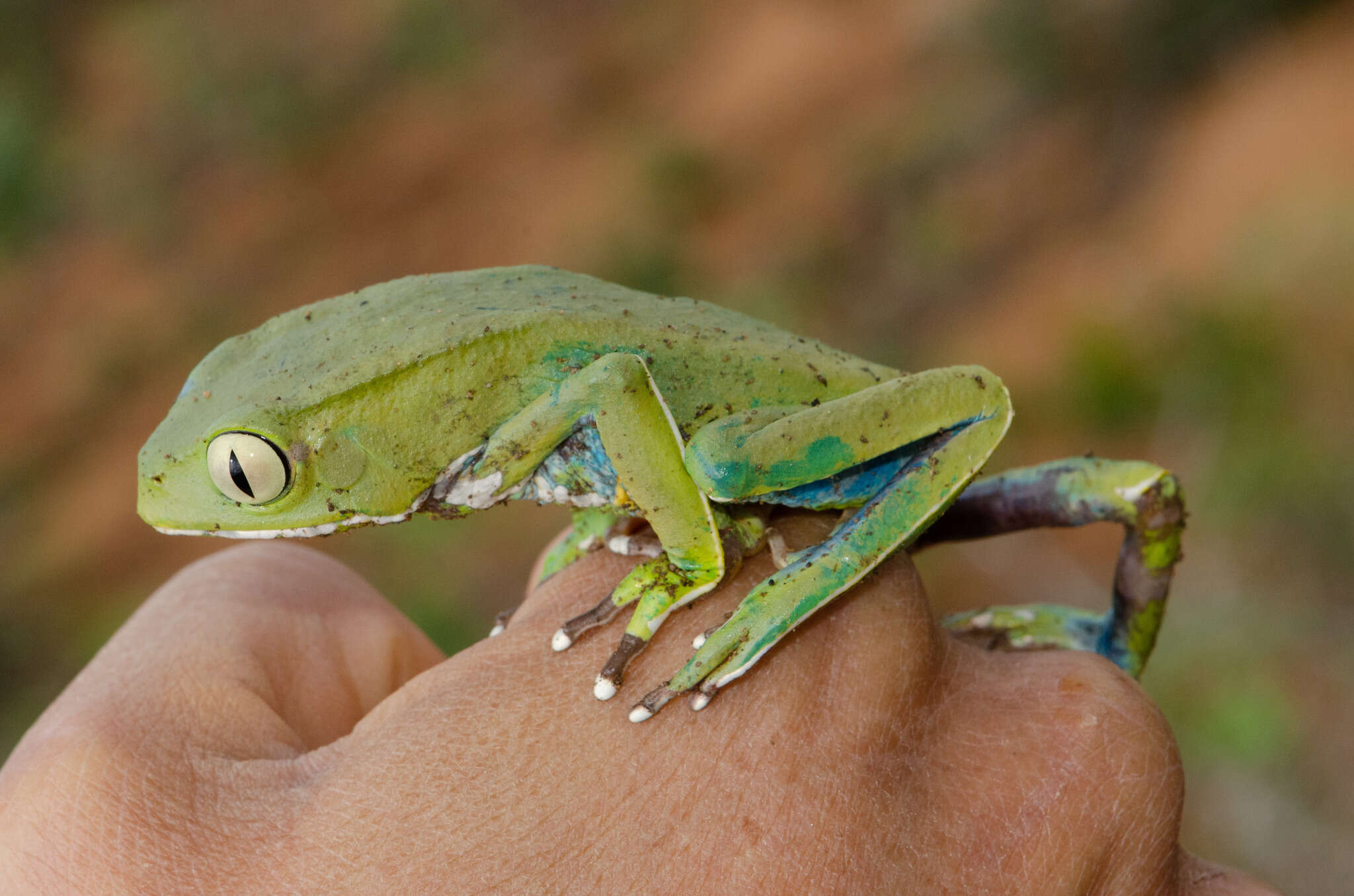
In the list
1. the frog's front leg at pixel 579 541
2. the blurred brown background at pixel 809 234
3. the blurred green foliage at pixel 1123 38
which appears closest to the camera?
the frog's front leg at pixel 579 541

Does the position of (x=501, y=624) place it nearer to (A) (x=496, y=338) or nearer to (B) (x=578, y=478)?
(B) (x=578, y=478)

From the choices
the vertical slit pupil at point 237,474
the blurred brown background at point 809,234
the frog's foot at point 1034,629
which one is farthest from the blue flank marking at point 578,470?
the blurred brown background at point 809,234

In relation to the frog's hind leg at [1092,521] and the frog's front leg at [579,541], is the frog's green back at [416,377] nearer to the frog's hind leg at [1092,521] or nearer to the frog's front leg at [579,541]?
the frog's front leg at [579,541]

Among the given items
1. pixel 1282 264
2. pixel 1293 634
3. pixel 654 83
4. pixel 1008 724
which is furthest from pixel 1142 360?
pixel 654 83

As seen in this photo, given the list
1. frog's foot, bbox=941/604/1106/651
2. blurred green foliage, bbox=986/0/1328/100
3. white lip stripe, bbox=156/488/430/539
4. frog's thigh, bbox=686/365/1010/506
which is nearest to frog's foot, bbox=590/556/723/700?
frog's thigh, bbox=686/365/1010/506

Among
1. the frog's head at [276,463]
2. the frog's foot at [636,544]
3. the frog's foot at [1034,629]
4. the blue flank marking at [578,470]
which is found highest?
the frog's head at [276,463]

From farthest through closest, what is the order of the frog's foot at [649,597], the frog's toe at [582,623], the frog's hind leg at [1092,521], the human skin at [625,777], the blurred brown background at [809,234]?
the blurred brown background at [809,234]
the frog's hind leg at [1092,521]
the frog's toe at [582,623]
the frog's foot at [649,597]
the human skin at [625,777]

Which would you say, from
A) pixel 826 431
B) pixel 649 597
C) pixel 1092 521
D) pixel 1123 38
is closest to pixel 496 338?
pixel 649 597
